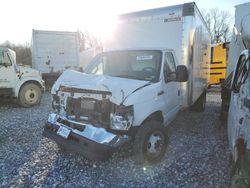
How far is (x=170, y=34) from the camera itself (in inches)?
240

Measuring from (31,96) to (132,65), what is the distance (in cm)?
655

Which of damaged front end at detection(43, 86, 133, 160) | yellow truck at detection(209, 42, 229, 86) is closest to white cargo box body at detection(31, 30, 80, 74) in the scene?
yellow truck at detection(209, 42, 229, 86)

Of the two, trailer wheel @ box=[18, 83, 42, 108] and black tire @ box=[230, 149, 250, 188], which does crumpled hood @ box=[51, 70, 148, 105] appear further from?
trailer wheel @ box=[18, 83, 42, 108]

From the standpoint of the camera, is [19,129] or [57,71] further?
[57,71]

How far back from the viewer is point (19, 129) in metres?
6.86

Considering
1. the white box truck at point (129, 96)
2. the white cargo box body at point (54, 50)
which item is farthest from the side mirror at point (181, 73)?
the white cargo box body at point (54, 50)

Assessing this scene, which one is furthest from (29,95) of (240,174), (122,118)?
(240,174)

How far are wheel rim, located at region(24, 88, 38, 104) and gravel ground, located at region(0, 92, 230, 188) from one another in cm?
384

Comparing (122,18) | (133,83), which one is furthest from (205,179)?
(122,18)

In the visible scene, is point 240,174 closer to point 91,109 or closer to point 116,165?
point 116,165

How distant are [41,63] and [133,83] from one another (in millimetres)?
12162

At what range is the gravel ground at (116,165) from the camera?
3.98 metres

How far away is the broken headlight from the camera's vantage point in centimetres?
400

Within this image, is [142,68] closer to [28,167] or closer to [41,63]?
[28,167]
